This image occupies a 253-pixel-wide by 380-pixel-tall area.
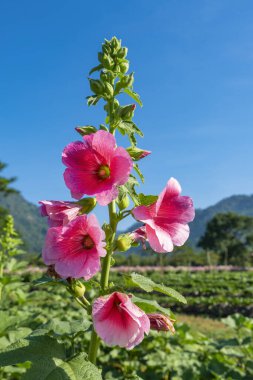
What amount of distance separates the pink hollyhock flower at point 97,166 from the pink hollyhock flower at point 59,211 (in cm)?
6

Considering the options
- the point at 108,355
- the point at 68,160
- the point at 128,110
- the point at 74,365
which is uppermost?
the point at 128,110

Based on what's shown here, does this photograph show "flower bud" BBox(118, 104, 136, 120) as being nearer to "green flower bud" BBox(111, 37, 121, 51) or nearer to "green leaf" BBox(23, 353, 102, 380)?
"green flower bud" BBox(111, 37, 121, 51)

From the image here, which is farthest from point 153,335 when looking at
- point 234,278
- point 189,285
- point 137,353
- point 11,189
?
point 11,189

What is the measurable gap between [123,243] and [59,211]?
26 centimetres

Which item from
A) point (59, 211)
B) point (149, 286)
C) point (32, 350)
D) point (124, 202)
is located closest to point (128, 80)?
point (124, 202)

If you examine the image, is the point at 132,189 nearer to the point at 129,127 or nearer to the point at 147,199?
the point at 147,199

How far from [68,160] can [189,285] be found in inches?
886

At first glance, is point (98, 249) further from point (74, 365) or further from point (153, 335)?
point (153, 335)

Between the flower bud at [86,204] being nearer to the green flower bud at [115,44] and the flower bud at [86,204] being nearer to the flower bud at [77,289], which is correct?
the flower bud at [77,289]

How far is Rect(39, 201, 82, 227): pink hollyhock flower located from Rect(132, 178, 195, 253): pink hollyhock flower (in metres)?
0.26

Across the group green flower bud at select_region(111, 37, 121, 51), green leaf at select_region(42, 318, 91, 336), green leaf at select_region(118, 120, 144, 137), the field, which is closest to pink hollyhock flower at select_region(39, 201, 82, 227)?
the field

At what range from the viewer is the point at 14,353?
4.38 ft

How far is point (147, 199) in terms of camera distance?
1.42m

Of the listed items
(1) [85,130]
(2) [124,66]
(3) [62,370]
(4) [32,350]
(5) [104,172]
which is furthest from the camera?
(2) [124,66]
